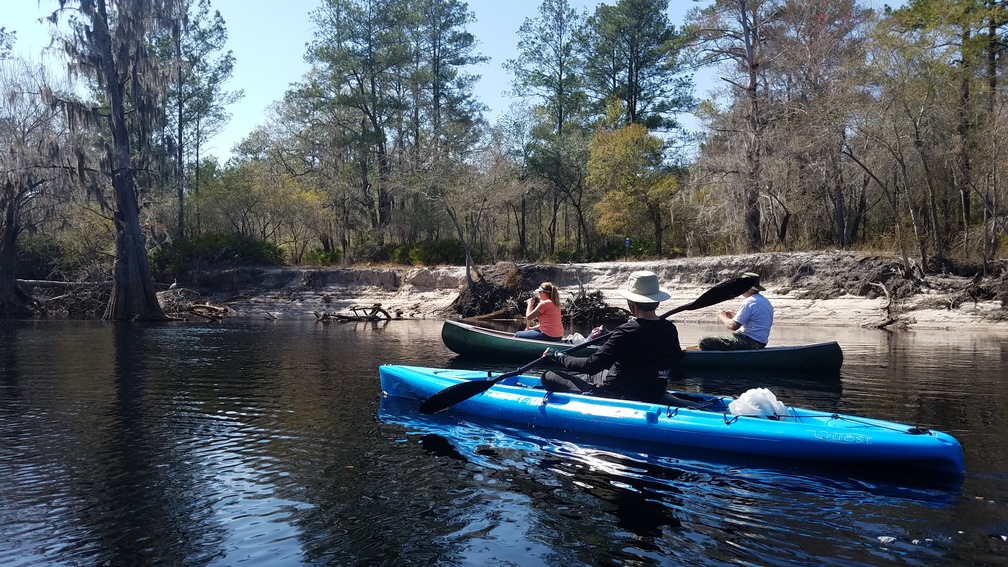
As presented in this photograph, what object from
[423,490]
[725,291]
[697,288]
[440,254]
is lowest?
[423,490]

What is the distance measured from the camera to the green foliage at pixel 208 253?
36781 mm

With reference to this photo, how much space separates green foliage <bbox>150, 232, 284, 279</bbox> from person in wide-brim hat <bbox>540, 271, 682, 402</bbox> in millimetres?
32394

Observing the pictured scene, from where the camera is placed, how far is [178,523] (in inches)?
220

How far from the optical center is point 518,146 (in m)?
41.4

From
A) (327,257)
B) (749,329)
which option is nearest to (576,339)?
(749,329)

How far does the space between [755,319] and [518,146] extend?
1181 inches

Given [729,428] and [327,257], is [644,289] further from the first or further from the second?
[327,257]

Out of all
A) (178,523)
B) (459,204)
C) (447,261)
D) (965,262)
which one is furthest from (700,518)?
(447,261)

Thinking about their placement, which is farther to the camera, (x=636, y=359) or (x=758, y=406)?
(x=636, y=359)

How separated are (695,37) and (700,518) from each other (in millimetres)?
30314

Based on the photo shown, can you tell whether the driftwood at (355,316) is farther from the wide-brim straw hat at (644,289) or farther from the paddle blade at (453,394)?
the wide-brim straw hat at (644,289)

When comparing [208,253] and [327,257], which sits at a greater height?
[208,253]

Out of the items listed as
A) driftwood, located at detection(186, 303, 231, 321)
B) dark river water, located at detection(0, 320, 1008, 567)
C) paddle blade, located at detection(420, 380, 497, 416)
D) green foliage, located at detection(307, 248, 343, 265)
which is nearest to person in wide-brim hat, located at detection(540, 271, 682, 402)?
dark river water, located at detection(0, 320, 1008, 567)

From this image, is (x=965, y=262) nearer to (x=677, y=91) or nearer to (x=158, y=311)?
(x=677, y=91)
